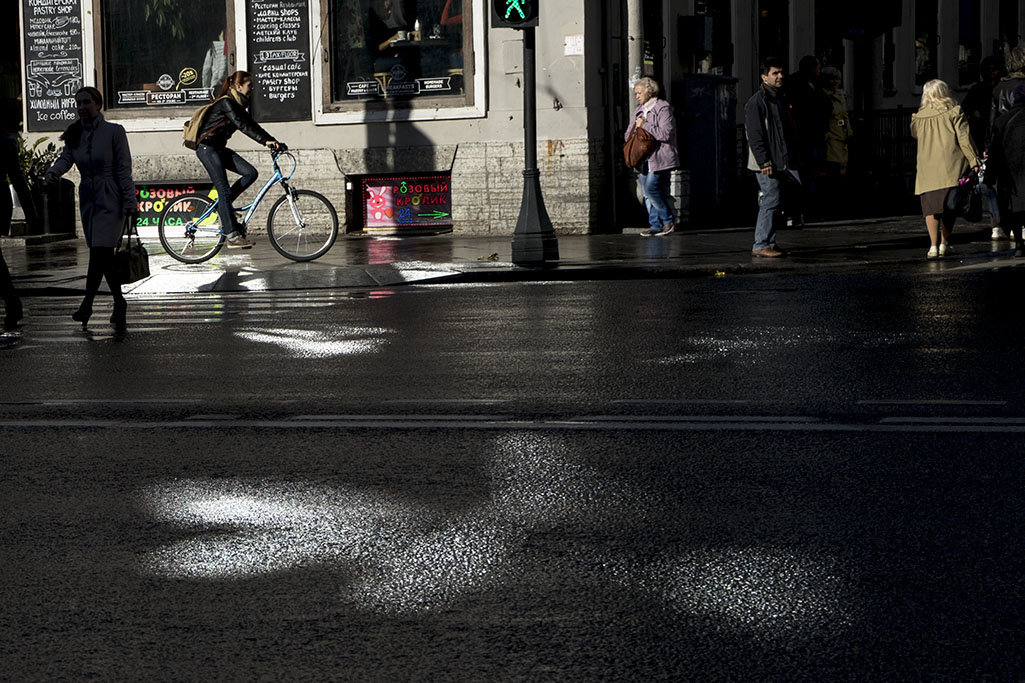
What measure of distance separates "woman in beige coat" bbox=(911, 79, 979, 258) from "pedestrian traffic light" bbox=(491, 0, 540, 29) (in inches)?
148

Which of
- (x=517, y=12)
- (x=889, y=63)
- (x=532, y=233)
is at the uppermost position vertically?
(x=889, y=63)

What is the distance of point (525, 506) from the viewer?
557 cm

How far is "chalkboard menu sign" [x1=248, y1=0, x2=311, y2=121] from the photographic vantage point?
21.0 m

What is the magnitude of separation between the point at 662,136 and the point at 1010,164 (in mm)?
5094

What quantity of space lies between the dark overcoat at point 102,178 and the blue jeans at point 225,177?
15.0ft

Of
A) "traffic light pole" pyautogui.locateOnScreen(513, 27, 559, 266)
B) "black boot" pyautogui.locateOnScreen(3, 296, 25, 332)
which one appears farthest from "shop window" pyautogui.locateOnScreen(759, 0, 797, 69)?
"black boot" pyautogui.locateOnScreen(3, 296, 25, 332)

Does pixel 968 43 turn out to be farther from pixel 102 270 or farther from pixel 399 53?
pixel 102 270

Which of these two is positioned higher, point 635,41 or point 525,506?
point 635,41

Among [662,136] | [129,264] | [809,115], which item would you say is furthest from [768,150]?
[129,264]

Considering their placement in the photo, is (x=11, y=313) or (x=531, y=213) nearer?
(x=11, y=313)

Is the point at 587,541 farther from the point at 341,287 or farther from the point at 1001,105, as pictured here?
the point at 1001,105

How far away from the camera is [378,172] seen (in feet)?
68.0

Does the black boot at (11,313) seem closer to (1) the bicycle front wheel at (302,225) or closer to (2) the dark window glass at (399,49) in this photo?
(1) the bicycle front wheel at (302,225)

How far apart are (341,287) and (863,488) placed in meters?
9.50
